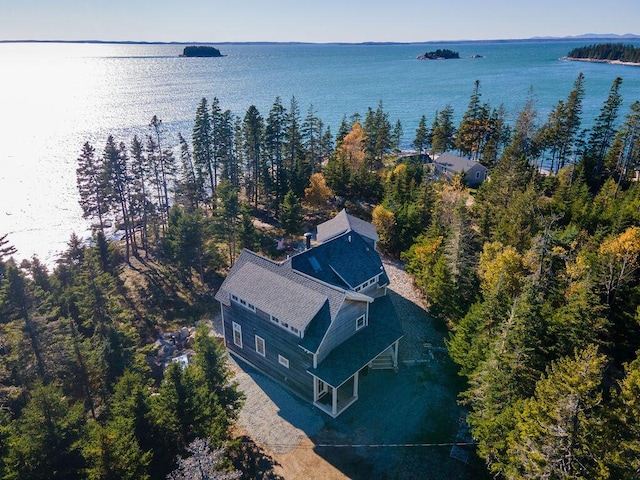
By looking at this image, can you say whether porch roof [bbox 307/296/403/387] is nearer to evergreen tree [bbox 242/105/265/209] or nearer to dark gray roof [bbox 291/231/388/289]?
dark gray roof [bbox 291/231/388/289]

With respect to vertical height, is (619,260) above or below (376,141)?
above

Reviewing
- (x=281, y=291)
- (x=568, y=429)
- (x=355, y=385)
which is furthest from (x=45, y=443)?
(x=568, y=429)

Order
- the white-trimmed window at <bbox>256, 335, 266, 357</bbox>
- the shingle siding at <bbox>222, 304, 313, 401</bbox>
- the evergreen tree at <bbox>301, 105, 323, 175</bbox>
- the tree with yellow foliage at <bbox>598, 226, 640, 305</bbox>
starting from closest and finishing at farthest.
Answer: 1. the tree with yellow foliage at <bbox>598, 226, 640, 305</bbox>
2. the shingle siding at <bbox>222, 304, 313, 401</bbox>
3. the white-trimmed window at <bbox>256, 335, 266, 357</bbox>
4. the evergreen tree at <bbox>301, 105, 323, 175</bbox>

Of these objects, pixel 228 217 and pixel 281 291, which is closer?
pixel 281 291

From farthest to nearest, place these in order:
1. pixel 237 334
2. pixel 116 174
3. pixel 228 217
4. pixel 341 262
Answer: pixel 116 174 < pixel 228 217 < pixel 341 262 < pixel 237 334

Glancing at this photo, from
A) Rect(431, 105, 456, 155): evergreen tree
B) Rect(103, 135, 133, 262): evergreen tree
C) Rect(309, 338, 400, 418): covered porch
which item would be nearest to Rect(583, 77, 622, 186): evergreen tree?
Rect(431, 105, 456, 155): evergreen tree

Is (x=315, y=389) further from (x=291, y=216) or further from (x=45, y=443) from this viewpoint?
(x=291, y=216)
